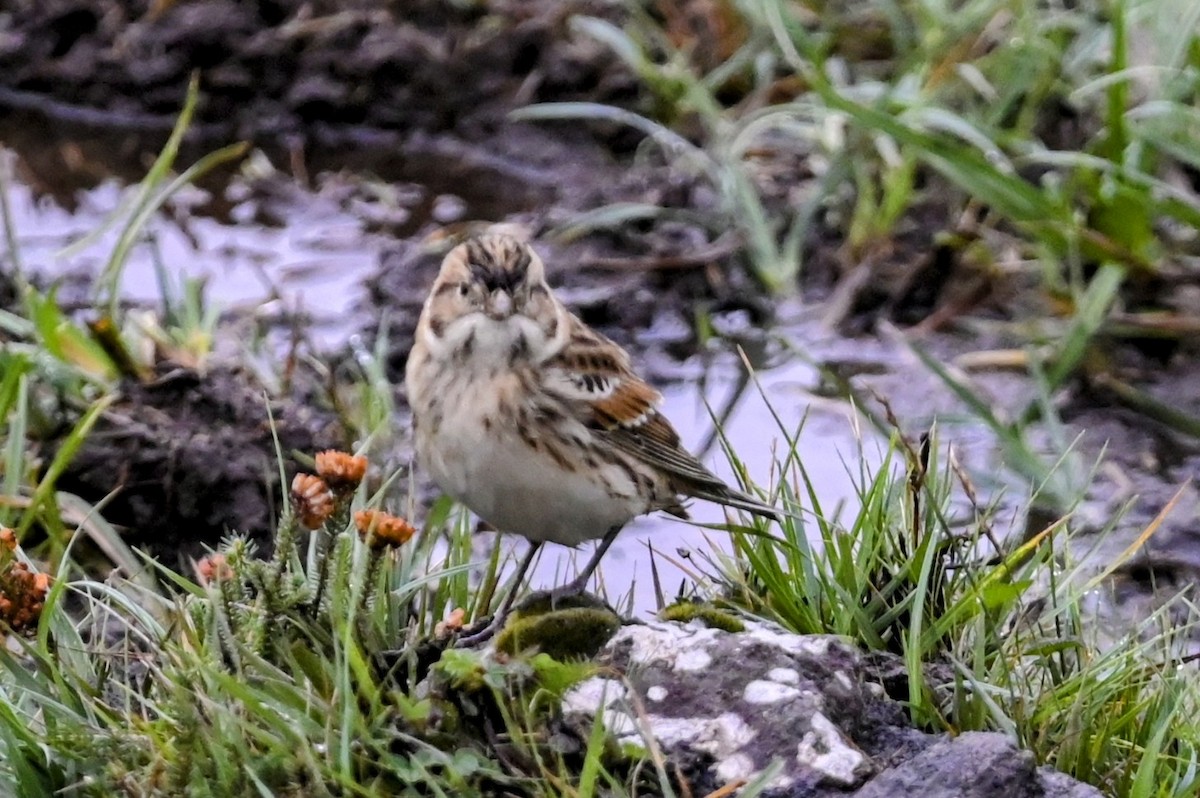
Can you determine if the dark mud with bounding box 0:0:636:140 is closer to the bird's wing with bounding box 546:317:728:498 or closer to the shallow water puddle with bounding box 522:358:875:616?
the shallow water puddle with bounding box 522:358:875:616

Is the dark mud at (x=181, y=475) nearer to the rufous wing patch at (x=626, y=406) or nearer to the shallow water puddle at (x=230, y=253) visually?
the rufous wing patch at (x=626, y=406)

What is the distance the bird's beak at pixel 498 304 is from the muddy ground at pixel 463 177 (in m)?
1.10

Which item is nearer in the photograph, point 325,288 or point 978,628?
point 978,628

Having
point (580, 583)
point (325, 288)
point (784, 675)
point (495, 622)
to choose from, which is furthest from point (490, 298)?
point (325, 288)

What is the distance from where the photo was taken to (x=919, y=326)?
581 centimetres

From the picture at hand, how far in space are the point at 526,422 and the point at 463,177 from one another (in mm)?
3644

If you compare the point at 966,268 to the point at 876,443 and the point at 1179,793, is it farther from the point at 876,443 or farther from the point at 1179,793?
the point at 1179,793

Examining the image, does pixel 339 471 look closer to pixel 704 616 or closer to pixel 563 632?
pixel 563 632

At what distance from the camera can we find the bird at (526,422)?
3.46 metres

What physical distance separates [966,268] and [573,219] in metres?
1.43

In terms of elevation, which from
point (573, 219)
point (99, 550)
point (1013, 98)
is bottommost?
point (99, 550)

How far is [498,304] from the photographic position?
11.8 feet

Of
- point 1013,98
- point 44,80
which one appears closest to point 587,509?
point 1013,98

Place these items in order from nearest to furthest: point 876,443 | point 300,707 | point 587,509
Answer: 1. point 300,707
2. point 587,509
3. point 876,443
